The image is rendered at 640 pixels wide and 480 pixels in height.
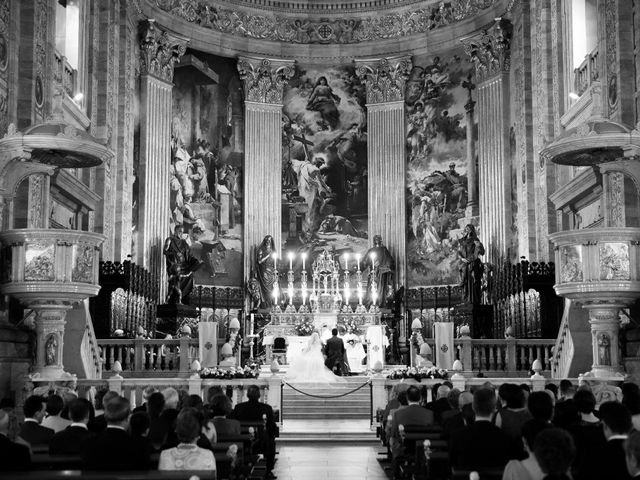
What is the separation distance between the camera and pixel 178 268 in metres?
27.8

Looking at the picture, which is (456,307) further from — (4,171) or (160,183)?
(4,171)

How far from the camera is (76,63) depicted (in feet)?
80.0

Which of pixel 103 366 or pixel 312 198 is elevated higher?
pixel 312 198

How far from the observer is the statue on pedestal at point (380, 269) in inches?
1216

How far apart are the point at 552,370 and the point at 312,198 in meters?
15.0

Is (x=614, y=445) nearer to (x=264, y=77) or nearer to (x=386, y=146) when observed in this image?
(x=386, y=146)

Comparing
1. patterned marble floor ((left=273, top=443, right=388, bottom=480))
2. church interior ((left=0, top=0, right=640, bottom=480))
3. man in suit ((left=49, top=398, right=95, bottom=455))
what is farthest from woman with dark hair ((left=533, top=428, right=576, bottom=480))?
patterned marble floor ((left=273, top=443, right=388, bottom=480))

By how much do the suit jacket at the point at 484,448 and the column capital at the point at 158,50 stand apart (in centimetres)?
2420

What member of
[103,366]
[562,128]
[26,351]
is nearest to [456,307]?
[562,128]

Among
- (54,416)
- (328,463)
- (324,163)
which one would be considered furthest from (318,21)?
(54,416)

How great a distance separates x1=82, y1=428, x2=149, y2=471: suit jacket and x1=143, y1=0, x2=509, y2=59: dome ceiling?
1015 inches

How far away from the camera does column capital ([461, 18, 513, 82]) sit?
29.3m

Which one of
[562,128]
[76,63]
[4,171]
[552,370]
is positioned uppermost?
[76,63]

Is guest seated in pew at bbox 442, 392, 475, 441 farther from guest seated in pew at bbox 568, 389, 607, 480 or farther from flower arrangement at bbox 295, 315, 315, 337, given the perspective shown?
flower arrangement at bbox 295, 315, 315, 337
